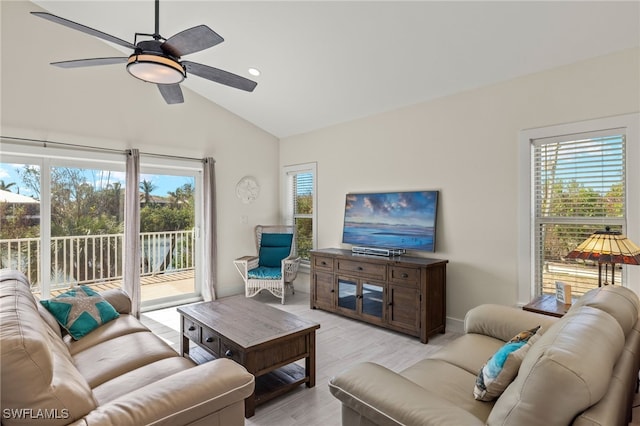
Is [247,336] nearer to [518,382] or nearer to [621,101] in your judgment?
[518,382]

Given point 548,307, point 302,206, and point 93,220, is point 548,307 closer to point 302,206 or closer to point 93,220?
point 302,206

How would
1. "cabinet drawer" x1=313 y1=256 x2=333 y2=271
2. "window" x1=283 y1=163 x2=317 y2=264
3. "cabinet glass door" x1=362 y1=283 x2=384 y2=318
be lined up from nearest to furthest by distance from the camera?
1. "cabinet glass door" x1=362 y1=283 x2=384 y2=318
2. "cabinet drawer" x1=313 y1=256 x2=333 y2=271
3. "window" x1=283 y1=163 x2=317 y2=264

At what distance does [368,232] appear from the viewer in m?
4.31

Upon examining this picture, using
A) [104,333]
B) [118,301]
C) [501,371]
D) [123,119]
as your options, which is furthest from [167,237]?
[501,371]

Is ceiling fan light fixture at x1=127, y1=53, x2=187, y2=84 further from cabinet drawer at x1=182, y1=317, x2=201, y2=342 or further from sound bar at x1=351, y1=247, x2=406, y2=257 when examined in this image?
sound bar at x1=351, y1=247, x2=406, y2=257

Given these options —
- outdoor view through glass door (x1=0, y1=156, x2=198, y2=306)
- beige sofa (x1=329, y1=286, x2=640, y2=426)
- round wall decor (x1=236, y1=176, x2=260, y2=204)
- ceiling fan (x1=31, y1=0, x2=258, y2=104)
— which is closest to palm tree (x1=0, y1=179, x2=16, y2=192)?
outdoor view through glass door (x1=0, y1=156, x2=198, y2=306)

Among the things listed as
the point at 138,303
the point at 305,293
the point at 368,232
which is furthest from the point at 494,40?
the point at 138,303

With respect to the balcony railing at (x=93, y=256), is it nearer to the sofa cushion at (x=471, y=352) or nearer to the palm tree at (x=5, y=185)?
the palm tree at (x=5, y=185)

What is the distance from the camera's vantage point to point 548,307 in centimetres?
236

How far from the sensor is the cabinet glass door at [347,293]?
3.95 m

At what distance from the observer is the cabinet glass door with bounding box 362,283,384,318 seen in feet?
12.1

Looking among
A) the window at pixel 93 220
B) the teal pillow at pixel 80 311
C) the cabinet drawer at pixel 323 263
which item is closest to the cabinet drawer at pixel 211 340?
the teal pillow at pixel 80 311

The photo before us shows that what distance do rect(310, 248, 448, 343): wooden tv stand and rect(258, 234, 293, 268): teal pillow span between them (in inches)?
38.7

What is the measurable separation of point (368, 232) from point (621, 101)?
2.67 meters
